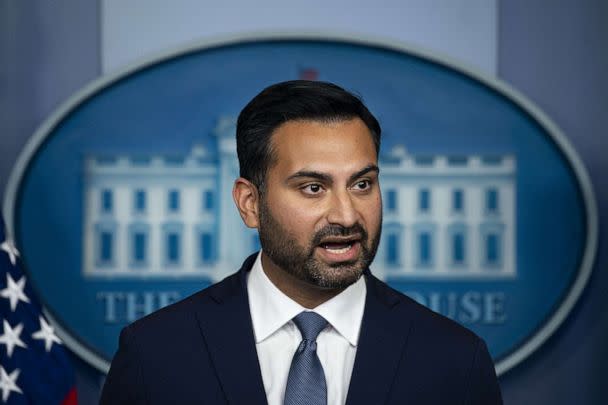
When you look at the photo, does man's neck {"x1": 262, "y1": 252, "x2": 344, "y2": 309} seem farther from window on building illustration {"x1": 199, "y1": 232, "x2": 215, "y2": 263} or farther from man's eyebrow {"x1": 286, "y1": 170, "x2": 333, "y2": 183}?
window on building illustration {"x1": 199, "y1": 232, "x2": 215, "y2": 263}

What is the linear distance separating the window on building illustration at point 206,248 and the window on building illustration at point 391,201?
47cm

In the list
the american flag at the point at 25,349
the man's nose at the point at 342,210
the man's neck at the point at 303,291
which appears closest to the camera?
the man's nose at the point at 342,210

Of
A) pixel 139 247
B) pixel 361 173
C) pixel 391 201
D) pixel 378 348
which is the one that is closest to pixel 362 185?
pixel 361 173

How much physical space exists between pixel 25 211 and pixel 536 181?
52.7 inches

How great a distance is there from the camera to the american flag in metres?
1.93

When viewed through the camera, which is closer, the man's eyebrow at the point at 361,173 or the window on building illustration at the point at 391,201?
the man's eyebrow at the point at 361,173

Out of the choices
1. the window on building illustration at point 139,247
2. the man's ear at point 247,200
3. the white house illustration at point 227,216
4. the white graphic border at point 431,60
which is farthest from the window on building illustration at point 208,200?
the man's ear at point 247,200

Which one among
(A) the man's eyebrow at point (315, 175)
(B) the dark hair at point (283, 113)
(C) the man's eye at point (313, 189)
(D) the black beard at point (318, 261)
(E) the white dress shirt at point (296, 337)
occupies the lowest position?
(E) the white dress shirt at point (296, 337)

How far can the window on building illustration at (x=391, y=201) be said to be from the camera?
2252 mm

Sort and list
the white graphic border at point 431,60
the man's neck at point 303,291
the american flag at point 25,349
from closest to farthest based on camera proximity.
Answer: the man's neck at point 303,291, the american flag at point 25,349, the white graphic border at point 431,60

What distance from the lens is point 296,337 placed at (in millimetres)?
1370

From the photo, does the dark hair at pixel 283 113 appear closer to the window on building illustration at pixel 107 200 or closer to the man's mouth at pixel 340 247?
the man's mouth at pixel 340 247

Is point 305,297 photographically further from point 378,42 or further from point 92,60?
point 92,60

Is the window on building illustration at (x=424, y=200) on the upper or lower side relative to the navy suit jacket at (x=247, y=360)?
upper
